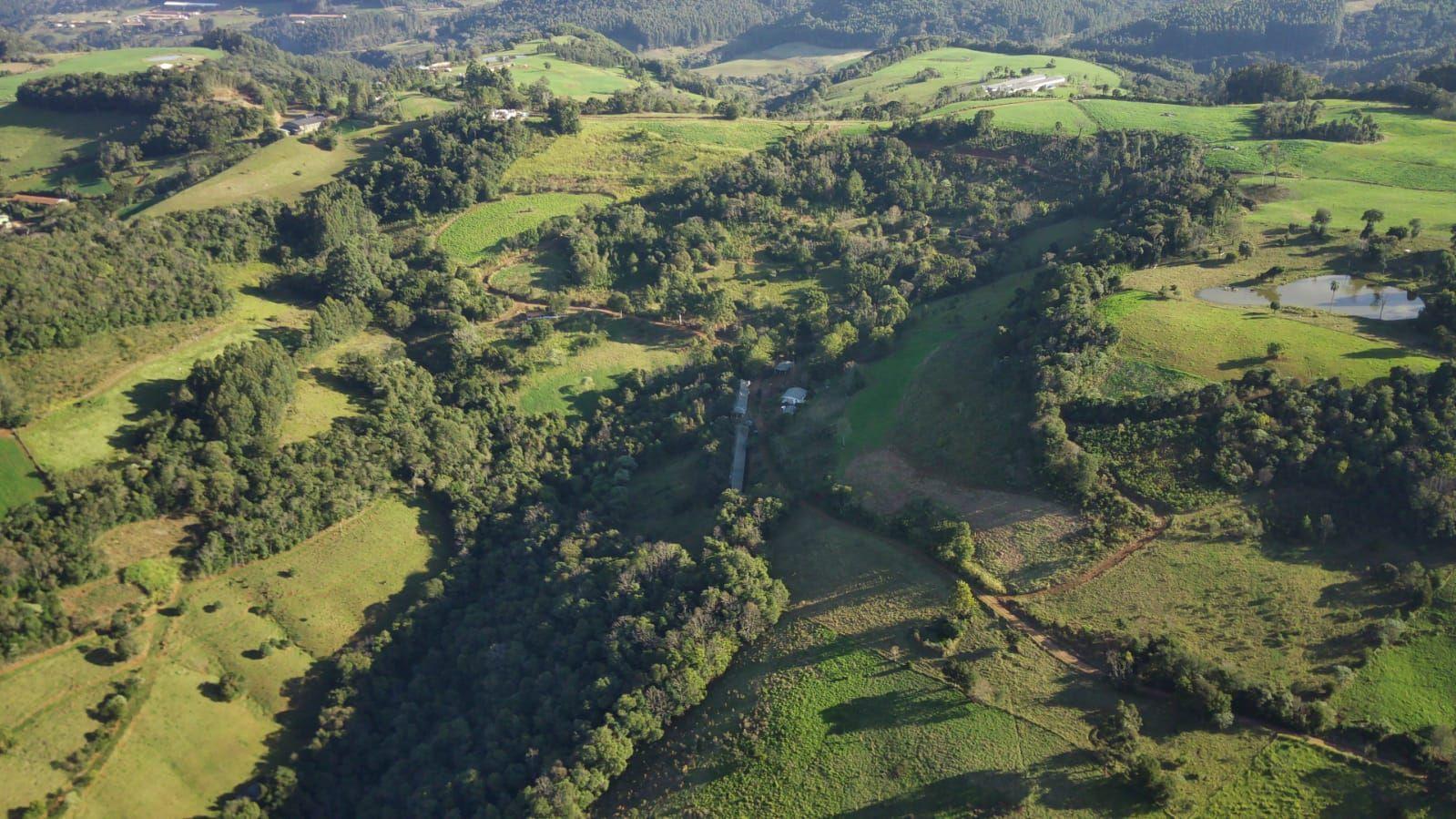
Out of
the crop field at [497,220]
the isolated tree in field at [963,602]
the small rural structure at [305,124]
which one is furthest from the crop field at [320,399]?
the small rural structure at [305,124]

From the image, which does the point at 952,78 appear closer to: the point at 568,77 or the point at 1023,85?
the point at 1023,85

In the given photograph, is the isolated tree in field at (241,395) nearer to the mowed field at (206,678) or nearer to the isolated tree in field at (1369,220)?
the mowed field at (206,678)

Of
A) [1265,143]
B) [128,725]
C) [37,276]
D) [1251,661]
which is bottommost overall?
[128,725]

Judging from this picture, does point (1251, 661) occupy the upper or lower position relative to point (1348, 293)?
lower

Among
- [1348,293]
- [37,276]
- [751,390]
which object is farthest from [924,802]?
[37,276]

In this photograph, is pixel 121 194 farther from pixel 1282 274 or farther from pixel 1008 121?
pixel 1282 274

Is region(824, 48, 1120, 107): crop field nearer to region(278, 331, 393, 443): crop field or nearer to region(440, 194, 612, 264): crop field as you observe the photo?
region(440, 194, 612, 264): crop field

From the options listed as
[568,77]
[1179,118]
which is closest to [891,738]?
[1179,118]
